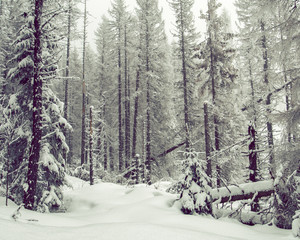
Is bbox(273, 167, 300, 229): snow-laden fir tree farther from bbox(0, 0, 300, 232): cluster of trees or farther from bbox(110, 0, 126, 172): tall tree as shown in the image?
bbox(110, 0, 126, 172): tall tree

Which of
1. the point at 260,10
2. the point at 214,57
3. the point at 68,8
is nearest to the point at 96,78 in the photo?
the point at 214,57

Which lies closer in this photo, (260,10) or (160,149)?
(260,10)

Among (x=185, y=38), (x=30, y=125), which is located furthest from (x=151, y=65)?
(x=30, y=125)

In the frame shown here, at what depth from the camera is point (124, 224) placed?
424cm

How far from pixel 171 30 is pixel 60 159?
14.3 m

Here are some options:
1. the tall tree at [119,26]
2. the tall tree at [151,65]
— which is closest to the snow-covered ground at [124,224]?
the tall tree at [151,65]

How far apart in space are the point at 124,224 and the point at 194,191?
9.57ft

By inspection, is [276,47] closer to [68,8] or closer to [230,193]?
[230,193]

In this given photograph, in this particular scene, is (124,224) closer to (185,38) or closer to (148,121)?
Answer: (148,121)

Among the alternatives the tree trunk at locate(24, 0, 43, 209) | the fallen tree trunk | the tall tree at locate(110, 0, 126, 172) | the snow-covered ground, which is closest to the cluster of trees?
the tree trunk at locate(24, 0, 43, 209)

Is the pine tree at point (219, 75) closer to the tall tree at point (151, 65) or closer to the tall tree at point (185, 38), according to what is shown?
the tall tree at point (185, 38)

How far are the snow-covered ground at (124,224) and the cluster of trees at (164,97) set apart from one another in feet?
2.78

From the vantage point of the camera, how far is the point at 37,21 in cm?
772

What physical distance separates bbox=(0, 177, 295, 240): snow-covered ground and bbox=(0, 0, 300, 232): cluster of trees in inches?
33.3
